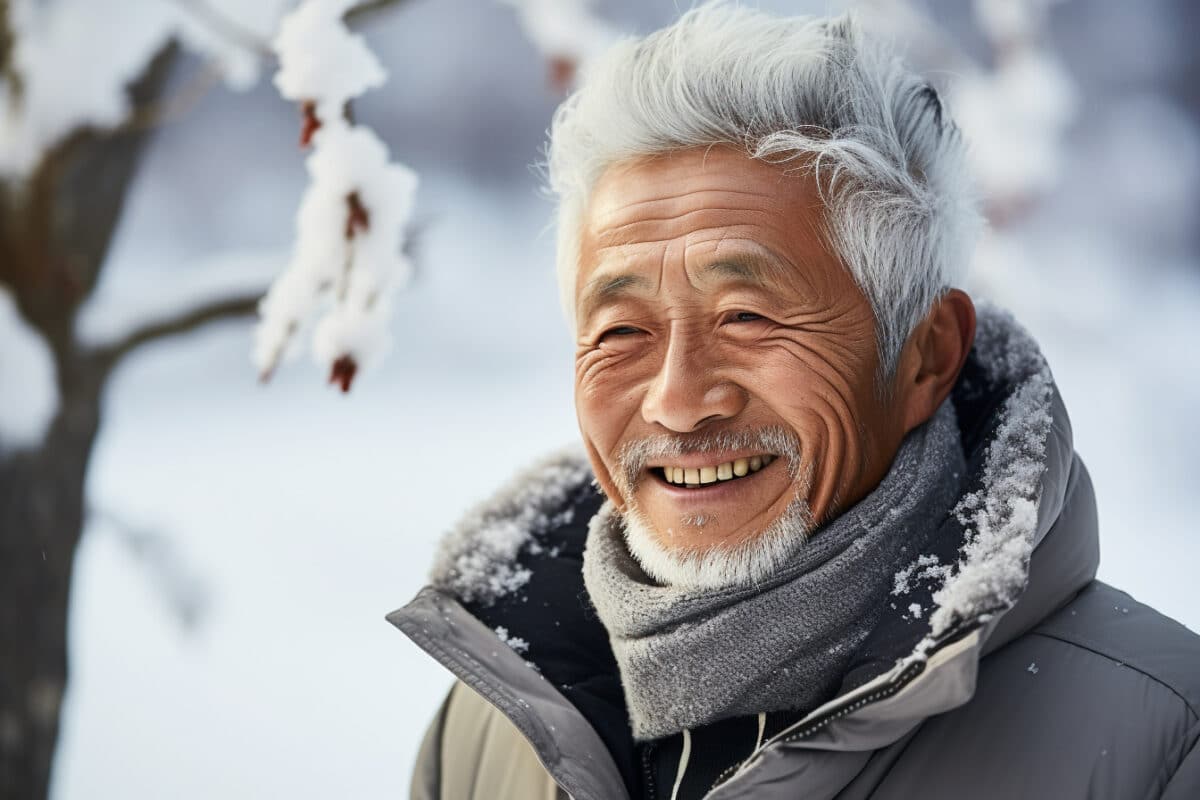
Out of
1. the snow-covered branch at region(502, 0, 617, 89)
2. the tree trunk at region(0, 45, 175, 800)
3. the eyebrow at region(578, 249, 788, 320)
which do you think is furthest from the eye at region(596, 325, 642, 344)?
the tree trunk at region(0, 45, 175, 800)

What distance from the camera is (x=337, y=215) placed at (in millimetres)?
1632

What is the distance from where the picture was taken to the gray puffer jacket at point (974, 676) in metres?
1.25

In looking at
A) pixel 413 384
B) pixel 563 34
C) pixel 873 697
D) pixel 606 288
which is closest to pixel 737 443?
pixel 606 288

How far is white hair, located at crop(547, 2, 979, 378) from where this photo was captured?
1.53 meters

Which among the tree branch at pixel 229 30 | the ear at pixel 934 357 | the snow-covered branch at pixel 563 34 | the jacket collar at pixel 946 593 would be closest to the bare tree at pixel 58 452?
the tree branch at pixel 229 30

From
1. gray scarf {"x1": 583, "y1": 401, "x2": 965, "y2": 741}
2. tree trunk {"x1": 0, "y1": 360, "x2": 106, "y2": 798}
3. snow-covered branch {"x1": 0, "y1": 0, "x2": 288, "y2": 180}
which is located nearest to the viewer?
gray scarf {"x1": 583, "y1": 401, "x2": 965, "y2": 741}

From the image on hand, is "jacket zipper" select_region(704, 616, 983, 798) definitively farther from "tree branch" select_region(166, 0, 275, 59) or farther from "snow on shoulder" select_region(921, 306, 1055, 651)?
"tree branch" select_region(166, 0, 275, 59)

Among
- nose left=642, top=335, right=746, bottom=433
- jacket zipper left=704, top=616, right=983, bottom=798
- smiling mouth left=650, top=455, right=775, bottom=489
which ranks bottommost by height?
jacket zipper left=704, top=616, right=983, bottom=798

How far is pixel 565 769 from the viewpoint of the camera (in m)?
1.53

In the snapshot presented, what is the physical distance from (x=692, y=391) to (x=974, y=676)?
21.7 inches

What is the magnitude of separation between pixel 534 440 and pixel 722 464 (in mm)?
2749

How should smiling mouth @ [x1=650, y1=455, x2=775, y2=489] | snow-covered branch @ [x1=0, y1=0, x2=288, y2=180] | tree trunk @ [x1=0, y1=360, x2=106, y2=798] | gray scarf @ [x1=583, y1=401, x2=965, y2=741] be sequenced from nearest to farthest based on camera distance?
→ 1. gray scarf @ [x1=583, y1=401, x2=965, y2=741]
2. smiling mouth @ [x1=650, y1=455, x2=775, y2=489]
3. snow-covered branch @ [x1=0, y1=0, x2=288, y2=180]
4. tree trunk @ [x1=0, y1=360, x2=106, y2=798]

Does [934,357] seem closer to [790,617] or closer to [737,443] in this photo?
[737,443]

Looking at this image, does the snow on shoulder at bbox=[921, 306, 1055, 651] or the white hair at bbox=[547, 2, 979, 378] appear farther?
the white hair at bbox=[547, 2, 979, 378]
